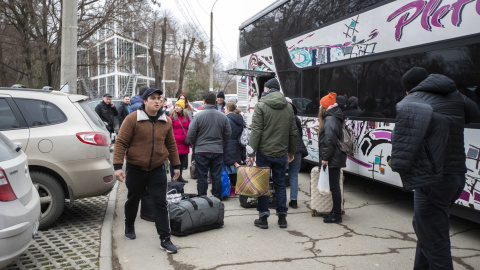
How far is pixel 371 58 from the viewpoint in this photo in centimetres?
699

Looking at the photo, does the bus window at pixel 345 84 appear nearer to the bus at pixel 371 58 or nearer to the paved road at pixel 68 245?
the bus at pixel 371 58

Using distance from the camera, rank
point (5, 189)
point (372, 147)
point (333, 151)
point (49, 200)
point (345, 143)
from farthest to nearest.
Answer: point (372, 147) < point (345, 143) < point (333, 151) < point (49, 200) < point (5, 189)

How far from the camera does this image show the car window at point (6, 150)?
12.2 ft

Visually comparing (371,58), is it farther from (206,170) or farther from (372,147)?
(206,170)

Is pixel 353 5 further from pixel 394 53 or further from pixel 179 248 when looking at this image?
pixel 179 248

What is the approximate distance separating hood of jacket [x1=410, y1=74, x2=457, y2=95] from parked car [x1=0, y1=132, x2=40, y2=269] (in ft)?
11.6

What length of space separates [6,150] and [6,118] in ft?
6.12

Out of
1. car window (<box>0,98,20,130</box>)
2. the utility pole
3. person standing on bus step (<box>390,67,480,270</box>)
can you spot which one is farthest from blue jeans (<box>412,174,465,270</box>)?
the utility pole

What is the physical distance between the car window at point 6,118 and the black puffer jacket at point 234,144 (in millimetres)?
3458

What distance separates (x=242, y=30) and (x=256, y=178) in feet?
28.1

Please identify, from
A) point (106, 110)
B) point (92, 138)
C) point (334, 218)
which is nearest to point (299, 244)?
point (334, 218)

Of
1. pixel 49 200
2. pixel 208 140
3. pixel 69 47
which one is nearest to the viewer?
pixel 49 200

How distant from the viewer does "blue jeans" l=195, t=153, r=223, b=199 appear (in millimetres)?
6629

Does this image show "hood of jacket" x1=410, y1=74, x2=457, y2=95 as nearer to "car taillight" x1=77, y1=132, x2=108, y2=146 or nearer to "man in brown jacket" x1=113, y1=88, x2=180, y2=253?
"man in brown jacket" x1=113, y1=88, x2=180, y2=253
